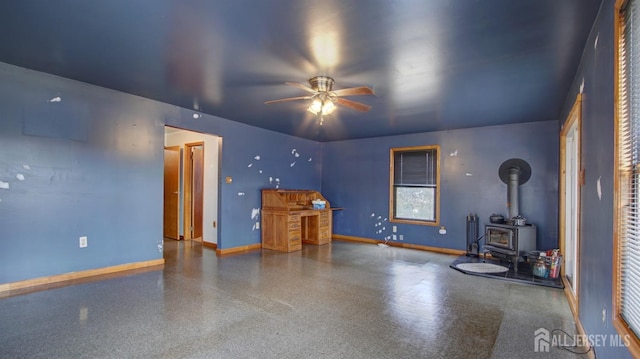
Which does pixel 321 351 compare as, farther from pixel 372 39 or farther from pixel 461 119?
pixel 461 119

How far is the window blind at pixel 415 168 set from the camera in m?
6.30

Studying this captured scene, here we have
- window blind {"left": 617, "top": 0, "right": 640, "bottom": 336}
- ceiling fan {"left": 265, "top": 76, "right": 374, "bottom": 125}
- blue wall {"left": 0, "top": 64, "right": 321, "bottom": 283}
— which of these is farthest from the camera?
blue wall {"left": 0, "top": 64, "right": 321, "bottom": 283}

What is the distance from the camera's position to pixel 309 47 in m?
2.67

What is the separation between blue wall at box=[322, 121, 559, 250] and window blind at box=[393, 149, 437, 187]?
0.19m

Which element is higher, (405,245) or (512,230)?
(512,230)

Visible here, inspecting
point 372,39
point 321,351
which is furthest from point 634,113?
point 321,351

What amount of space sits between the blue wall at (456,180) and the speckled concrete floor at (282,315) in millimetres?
1773

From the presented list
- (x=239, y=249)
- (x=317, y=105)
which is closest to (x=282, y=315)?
(x=317, y=105)

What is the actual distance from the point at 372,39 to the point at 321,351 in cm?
245

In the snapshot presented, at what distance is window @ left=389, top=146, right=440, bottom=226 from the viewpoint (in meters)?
6.25

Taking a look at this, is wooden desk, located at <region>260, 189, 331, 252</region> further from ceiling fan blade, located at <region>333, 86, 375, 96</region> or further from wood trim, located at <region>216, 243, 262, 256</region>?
ceiling fan blade, located at <region>333, 86, 375, 96</region>

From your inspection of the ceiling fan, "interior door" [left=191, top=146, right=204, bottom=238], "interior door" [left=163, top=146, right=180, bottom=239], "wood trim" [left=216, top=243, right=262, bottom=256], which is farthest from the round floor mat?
"interior door" [left=163, top=146, right=180, bottom=239]

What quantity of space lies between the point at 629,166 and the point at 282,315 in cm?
267

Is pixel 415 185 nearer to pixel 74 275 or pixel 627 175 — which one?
pixel 627 175
